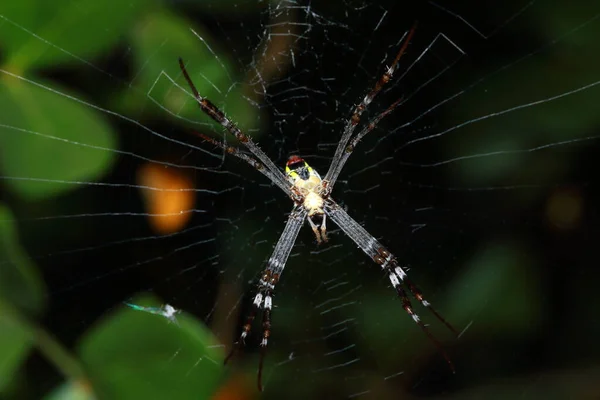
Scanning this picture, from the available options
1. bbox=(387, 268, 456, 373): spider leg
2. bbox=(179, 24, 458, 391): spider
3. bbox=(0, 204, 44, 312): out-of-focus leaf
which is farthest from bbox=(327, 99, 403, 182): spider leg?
bbox=(0, 204, 44, 312): out-of-focus leaf

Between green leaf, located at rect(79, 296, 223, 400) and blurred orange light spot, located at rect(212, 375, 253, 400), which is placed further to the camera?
blurred orange light spot, located at rect(212, 375, 253, 400)

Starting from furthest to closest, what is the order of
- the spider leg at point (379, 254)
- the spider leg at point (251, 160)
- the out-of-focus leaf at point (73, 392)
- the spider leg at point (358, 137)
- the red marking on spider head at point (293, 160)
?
the red marking on spider head at point (293, 160)
the spider leg at point (379, 254)
the spider leg at point (358, 137)
the spider leg at point (251, 160)
the out-of-focus leaf at point (73, 392)

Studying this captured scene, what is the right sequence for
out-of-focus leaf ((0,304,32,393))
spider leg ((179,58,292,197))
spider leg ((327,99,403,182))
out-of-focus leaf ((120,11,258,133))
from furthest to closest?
1. spider leg ((327,99,403,182))
2. spider leg ((179,58,292,197))
3. out-of-focus leaf ((120,11,258,133))
4. out-of-focus leaf ((0,304,32,393))

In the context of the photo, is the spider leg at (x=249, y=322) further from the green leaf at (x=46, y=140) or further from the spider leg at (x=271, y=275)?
the green leaf at (x=46, y=140)

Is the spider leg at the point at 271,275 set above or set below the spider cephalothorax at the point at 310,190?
below

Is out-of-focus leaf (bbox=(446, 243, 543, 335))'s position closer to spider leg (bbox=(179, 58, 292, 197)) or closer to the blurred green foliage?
spider leg (bbox=(179, 58, 292, 197))

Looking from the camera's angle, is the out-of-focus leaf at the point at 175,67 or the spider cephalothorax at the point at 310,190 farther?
the spider cephalothorax at the point at 310,190

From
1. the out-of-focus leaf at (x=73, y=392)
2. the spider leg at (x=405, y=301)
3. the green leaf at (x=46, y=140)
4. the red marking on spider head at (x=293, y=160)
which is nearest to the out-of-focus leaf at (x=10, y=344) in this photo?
the out-of-focus leaf at (x=73, y=392)
